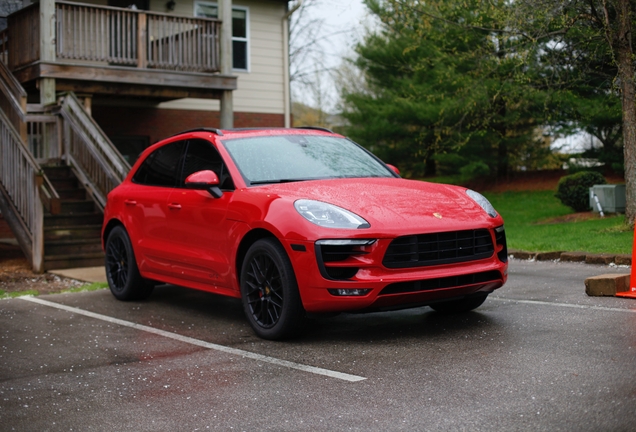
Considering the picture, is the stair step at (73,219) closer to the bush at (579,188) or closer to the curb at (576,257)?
the curb at (576,257)

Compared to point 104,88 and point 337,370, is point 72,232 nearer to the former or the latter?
point 104,88

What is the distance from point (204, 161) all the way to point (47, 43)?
9.59 meters

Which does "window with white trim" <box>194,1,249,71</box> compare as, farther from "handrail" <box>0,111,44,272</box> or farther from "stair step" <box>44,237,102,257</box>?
"stair step" <box>44,237,102,257</box>

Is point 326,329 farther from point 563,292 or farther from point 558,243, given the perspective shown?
point 558,243

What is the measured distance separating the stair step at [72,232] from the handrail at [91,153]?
680 mm

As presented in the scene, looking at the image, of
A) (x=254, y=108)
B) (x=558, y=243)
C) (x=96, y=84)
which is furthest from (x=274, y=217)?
(x=254, y=108)

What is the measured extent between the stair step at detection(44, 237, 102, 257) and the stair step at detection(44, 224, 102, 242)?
0.30 m

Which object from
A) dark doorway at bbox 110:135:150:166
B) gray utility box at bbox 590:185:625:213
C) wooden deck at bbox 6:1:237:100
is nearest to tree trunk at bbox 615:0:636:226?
gray utility box at bbox 590:185:625:213

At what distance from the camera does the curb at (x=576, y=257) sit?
10542mm

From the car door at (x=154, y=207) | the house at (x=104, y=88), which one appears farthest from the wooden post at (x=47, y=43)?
the car door at (x=154, y=207)

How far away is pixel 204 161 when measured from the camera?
791cm

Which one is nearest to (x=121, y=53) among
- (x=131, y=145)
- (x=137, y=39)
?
(x=137, y=39)

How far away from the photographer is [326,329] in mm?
7035

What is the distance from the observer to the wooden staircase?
42.0 ft
